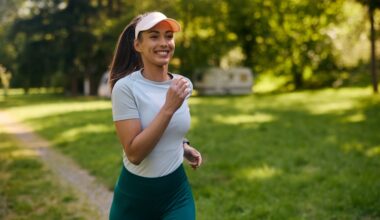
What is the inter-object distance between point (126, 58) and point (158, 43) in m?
0.39

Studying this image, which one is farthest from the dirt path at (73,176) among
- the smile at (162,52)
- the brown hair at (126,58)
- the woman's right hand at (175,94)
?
the woman's right hand at (175,94)

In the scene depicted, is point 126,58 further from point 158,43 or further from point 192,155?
point 192,155

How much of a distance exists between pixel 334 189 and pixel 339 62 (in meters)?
35.6

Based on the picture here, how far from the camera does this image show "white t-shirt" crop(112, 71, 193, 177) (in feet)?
8.49

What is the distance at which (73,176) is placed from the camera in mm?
8781

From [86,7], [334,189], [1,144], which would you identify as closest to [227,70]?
[86,7]

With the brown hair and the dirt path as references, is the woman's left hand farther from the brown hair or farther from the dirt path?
the dirt path

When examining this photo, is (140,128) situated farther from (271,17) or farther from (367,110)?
(271,17)

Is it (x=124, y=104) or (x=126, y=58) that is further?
(x=126, y=58)

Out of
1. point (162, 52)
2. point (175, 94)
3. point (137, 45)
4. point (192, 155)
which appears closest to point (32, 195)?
point (192, 155)

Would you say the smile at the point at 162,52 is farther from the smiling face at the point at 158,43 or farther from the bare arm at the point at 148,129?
the bare arm at the point at 148,129

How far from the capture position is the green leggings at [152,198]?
2.74 metres

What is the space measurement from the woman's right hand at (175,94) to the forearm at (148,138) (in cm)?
3

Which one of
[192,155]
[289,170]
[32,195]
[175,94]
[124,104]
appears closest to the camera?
[175,94]
